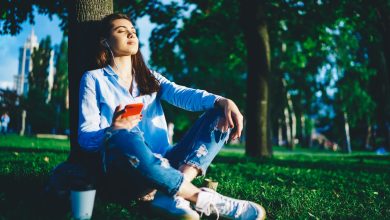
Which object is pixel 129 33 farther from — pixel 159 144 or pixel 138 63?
pixel 159 144

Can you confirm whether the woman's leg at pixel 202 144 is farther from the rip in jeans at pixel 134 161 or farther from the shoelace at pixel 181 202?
the rip in jeans at pixel 134 161

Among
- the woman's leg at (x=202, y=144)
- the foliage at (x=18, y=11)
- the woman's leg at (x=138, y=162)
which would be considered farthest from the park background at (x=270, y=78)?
the woman's leg at (x=138, y=162)

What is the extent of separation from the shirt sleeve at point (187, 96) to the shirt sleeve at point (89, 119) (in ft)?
2.48

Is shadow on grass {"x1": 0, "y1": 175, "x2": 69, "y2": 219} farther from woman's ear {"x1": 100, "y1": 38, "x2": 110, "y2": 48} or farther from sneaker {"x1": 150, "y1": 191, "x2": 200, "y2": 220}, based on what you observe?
woman's ear {"x1": 100, "y1": 38, "x2": 110, "y2": 48}

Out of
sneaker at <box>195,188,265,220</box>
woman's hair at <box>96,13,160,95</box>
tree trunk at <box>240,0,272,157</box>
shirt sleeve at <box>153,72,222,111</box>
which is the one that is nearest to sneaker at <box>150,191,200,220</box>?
sneaker at <box>195,188,265,220</box>

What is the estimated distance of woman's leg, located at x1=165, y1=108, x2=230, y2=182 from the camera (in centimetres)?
265

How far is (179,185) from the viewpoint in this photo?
235cm

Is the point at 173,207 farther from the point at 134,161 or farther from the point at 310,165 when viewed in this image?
the point at 310,165

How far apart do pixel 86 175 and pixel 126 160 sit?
1.53 feet

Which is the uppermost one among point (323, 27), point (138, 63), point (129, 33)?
point (323, 27)

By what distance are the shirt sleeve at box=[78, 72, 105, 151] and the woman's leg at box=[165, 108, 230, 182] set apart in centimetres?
73

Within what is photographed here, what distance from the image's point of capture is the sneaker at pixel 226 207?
244cm

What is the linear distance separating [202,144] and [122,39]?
1.33m

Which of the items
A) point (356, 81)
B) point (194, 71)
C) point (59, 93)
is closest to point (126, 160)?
point (356, 81)
